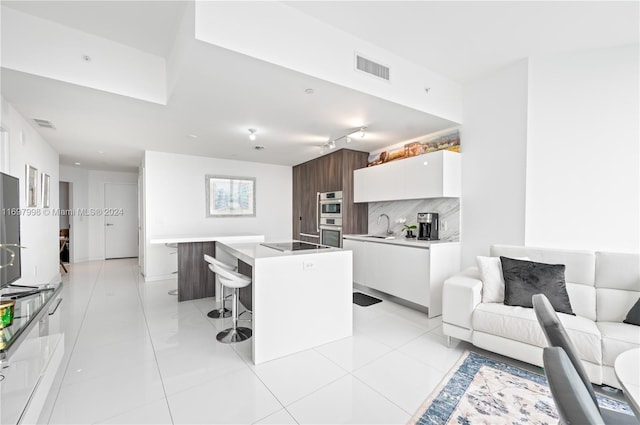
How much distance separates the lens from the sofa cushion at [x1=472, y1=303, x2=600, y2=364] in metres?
1.97

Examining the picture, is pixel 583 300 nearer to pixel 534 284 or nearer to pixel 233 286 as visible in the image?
pixel 534 284

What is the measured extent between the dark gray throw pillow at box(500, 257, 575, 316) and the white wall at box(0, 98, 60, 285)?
5068 millimetres

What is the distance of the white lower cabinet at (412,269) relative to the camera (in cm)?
343

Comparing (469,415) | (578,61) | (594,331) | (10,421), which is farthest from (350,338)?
(578,61)

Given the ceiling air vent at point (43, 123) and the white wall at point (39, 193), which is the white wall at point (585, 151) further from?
the ceiling air vent at point (43, 123)

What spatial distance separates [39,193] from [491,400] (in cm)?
596

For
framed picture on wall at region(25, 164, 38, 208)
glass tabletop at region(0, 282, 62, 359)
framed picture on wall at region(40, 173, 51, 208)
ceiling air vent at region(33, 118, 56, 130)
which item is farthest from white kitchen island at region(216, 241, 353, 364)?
framed picture on wall at region(40, 173, 51, 208)

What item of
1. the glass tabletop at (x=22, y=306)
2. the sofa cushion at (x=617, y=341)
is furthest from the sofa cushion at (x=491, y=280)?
the glass tabletop at (x=22, y=306)

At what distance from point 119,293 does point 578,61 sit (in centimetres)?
670

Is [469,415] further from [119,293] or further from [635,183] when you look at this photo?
[119,293]

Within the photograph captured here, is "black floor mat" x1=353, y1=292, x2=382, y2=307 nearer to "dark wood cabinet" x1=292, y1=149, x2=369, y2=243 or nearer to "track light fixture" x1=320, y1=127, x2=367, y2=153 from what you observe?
"dark wood cabinet" x1=292, y1=149, x2=369, y2=243

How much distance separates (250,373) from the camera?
2211 millimetres

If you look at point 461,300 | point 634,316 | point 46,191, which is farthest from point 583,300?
point 46,191

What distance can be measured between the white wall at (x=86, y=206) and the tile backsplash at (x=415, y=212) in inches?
286
